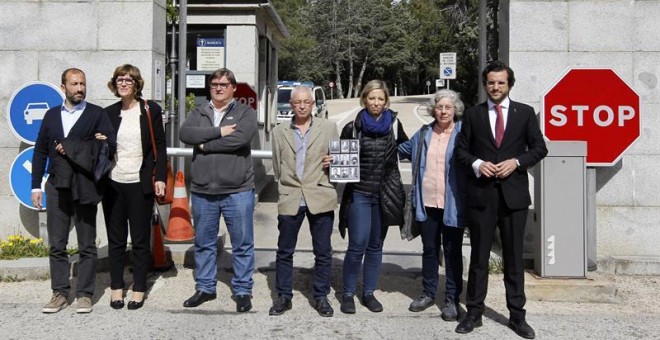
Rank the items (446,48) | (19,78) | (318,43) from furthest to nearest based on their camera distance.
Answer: (318,43)
(446,48)
(19,78)

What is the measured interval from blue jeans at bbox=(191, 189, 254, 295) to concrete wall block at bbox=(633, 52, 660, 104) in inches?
168

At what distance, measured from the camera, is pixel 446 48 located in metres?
42.2

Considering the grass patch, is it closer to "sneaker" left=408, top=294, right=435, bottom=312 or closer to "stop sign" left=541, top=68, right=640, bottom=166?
"sneaker" left=408, top=294, right=435, bottom=312

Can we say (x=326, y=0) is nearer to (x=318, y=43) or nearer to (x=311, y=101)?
(x=318, y=43)

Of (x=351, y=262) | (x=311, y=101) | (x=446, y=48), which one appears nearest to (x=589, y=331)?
(x=351, y=262)

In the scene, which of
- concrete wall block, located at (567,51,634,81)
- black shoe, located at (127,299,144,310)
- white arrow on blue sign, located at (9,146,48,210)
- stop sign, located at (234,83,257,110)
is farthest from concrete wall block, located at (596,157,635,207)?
white arrow on blue sign, located at (9,146,48,210)

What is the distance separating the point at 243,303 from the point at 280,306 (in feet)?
1.06

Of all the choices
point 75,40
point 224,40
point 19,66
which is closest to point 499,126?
point 75,40

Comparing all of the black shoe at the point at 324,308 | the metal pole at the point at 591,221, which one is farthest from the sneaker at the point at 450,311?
the metal pole at the point at 591,221

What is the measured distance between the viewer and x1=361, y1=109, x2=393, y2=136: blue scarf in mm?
5320

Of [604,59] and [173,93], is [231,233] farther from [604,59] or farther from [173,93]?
[173,93]

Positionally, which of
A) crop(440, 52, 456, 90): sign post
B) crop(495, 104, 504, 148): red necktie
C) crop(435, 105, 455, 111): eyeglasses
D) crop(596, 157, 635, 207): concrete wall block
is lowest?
crop(596, 157, 635, 207): concrete wall block

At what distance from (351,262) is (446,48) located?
38376 mm

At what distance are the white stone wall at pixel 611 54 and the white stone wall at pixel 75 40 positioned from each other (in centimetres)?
392
